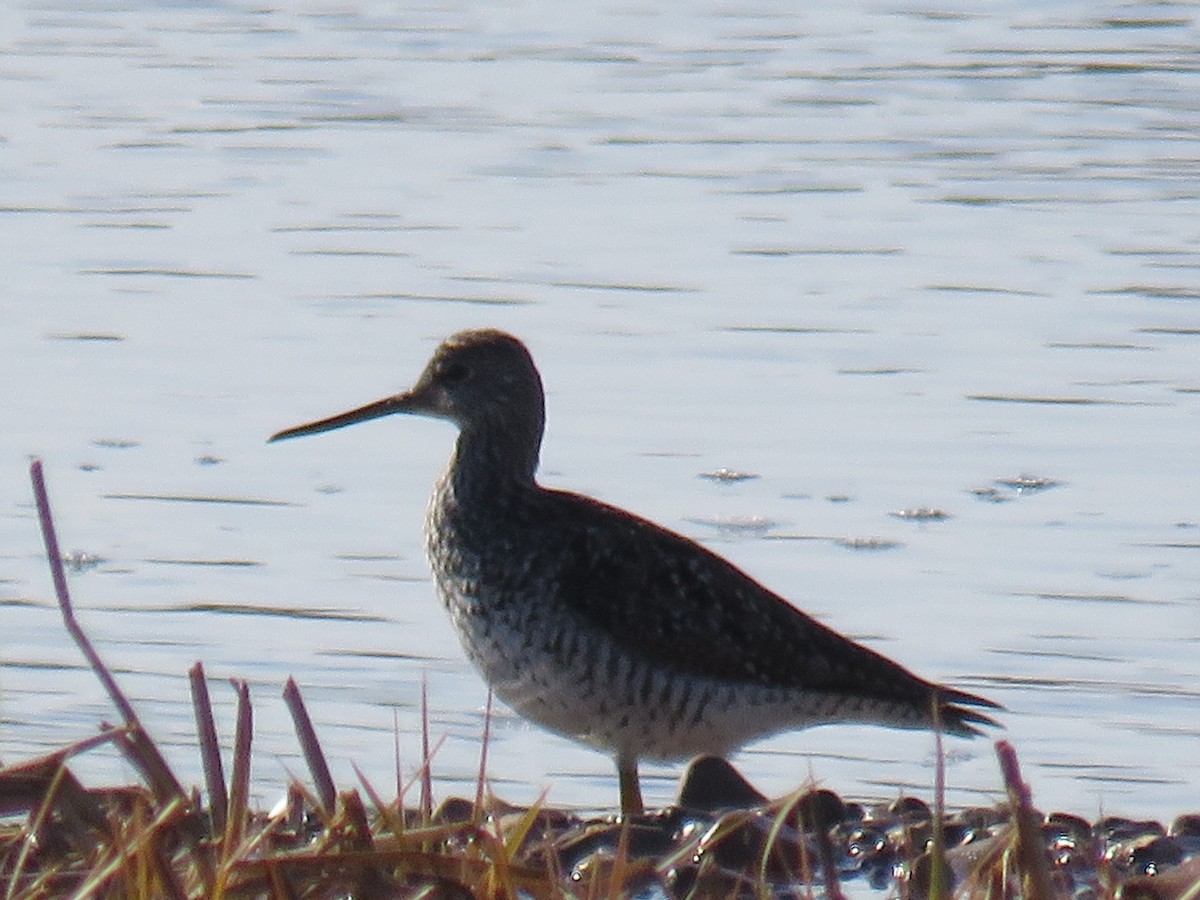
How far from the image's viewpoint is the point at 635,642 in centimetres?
621

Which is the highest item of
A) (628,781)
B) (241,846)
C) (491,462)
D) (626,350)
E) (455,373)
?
(241,846)

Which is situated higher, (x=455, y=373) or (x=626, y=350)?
(x=455, y=373)

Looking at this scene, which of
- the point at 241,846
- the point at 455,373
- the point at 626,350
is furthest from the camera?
the point at 626,350

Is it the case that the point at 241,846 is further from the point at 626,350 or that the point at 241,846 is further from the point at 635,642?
the point at 626,350

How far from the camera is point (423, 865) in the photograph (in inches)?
106

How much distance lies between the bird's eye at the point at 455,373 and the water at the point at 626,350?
0.76 m

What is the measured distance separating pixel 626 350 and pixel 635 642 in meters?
3.57

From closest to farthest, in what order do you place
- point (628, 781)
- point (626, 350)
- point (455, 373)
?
point (628, 781) → point (455, 373) → point (626, 350)

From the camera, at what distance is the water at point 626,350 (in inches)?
274

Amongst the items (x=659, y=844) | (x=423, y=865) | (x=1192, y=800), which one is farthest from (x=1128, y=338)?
(x=423, y=865)

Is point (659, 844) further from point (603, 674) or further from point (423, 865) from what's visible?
point (423, 865)

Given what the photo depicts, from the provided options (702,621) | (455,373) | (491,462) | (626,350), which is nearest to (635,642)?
(702,621)

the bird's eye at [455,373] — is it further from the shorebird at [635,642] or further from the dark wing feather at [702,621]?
the dark wing feather at [702,621]

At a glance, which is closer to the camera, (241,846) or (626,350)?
(241,846)
